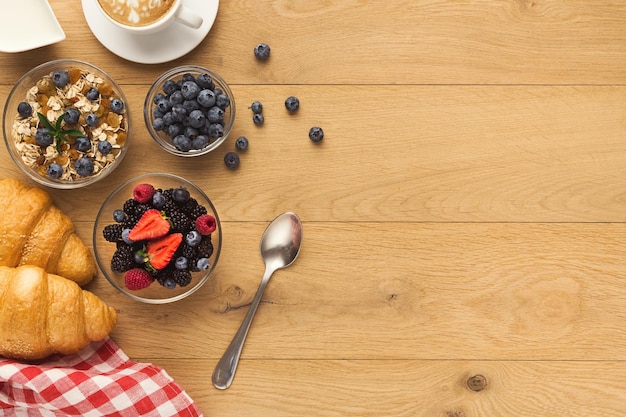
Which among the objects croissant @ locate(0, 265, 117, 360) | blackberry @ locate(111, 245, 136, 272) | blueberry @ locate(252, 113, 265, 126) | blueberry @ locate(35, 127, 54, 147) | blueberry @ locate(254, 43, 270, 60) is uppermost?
blueberry @ locate(254, 43, 270, 60)

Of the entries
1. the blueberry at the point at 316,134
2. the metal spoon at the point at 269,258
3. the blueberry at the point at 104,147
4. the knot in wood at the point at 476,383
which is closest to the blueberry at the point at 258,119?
the blueberry at the point at 316,134

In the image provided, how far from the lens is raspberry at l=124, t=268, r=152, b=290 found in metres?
1.37

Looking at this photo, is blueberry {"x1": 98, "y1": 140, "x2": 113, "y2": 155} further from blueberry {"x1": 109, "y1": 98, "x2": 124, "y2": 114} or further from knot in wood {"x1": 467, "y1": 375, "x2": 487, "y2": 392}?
knot in wood {"x1": 467, "y1": 375, "x2": 487, "y2": 392}

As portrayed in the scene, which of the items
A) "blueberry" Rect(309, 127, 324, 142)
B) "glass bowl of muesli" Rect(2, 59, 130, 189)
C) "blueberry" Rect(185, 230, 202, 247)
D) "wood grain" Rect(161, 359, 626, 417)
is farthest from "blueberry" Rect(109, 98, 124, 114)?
"wood grain" Rect(161, 359, 626, 417)

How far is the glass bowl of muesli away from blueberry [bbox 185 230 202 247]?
0.78ft

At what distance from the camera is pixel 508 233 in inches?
60.2

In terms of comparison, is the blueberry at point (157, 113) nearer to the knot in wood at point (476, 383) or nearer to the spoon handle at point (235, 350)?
the spoon handle at point (235, 350)

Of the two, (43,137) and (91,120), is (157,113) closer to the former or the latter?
(91,120)

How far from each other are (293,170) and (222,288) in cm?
31

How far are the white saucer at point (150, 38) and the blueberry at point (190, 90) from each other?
10cm

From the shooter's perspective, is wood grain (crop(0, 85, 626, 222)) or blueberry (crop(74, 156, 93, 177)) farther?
wood grain (crop(0, 85, 626, 222))

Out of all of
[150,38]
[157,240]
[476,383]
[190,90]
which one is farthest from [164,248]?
[476,383]

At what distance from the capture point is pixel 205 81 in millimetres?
1403

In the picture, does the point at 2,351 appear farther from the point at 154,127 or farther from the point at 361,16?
the point at 361,16
